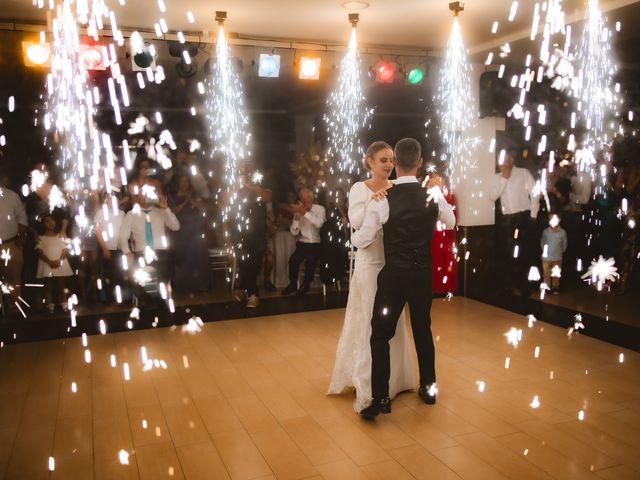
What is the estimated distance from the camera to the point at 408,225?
3.14 m

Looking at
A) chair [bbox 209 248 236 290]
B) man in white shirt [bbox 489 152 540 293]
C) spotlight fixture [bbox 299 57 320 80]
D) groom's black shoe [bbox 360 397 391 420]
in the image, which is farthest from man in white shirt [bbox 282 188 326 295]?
groom's black shoe [bbox 360 397 391 420]

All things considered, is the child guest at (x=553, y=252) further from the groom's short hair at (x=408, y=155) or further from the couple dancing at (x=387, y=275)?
the groom's short hair at (x=408, y=155)

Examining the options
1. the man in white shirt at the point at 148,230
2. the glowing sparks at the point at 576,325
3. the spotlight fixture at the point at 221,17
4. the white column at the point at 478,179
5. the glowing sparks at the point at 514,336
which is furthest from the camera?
the white column at the point at 478,179

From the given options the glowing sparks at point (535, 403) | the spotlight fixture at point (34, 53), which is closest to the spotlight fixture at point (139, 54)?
the spotlight fixture at point (34, 53)

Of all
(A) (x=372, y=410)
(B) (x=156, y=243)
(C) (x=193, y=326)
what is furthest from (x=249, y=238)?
(A) (x=372, y=410)

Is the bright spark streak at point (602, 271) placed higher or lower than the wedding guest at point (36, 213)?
lower

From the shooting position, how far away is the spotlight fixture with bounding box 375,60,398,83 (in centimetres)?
671

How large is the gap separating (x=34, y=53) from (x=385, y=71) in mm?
3550

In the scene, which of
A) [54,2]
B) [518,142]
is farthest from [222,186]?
[518,142]

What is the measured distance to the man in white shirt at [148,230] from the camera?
18.9ft

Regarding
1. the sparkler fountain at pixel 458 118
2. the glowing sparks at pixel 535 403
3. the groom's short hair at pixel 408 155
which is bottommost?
the glowing sparks at pixel 535 403

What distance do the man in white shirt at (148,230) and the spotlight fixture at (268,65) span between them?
1.67m

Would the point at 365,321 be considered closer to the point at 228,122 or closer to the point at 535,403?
the point at 535,403

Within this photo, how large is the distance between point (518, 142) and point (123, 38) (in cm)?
504
